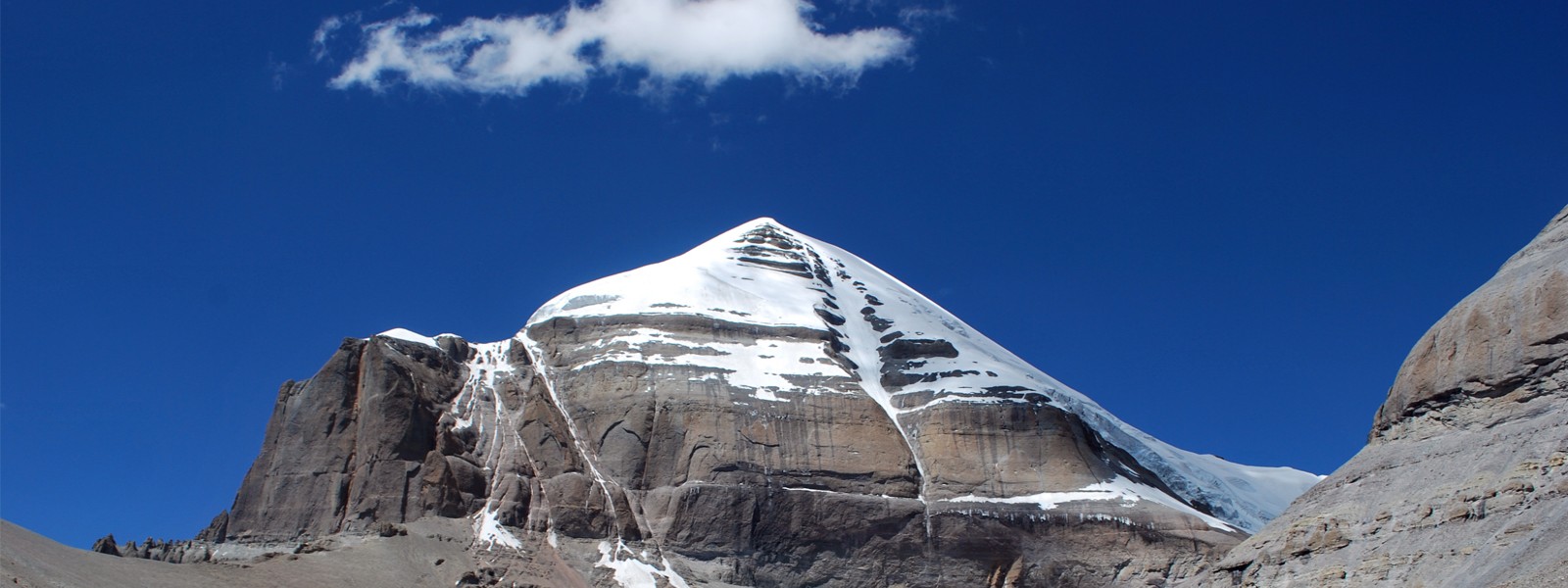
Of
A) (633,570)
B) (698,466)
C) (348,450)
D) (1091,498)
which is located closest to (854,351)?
(698,466)

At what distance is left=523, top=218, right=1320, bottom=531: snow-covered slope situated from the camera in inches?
4564

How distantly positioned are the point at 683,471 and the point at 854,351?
23.8 meters

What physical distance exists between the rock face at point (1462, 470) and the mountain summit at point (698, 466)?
1321 inches

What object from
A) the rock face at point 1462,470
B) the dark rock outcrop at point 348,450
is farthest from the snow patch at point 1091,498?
the dark rock outcrop at point 348,450

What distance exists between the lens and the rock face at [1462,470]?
56125 millimetres

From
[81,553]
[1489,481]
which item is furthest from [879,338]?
[1489,481]

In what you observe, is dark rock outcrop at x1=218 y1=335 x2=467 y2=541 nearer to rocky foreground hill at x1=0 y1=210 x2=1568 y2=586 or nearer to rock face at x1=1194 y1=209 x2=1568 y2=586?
rocky foreground hill at x1=0 y1=210 x2=1568 y2=586

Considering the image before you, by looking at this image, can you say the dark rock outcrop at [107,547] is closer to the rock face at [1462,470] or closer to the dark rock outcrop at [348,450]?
the dark rock outcrop at [348,450]

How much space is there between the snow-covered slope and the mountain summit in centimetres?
33

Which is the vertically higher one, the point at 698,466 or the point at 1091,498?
the point at 698,466

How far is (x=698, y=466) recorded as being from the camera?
107m

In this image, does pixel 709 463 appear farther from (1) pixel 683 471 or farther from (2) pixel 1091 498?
(2) pixel 1091 498

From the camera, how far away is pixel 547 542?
10225cm

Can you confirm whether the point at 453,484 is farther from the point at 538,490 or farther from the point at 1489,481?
the point at 1489,481
